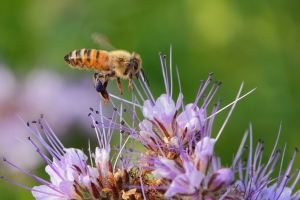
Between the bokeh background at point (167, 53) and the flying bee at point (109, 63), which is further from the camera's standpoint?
the bokeh background at point (167, 53)

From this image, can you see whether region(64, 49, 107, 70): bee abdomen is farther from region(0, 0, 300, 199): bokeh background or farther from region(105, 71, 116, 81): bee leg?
region(0, 0, 300, 199): bokeh background

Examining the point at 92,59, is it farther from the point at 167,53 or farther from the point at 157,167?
the point at 167,53

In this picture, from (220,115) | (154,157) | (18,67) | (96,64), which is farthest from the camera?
(18,67)

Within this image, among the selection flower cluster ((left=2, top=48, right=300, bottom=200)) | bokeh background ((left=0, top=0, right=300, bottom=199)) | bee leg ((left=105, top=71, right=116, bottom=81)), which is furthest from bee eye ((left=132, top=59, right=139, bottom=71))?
bokeh background ((left=0, top=0, right=300, bottom=199))

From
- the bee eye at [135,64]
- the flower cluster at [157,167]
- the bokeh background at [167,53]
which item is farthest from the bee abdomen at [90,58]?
the bokeh background at [167,53]

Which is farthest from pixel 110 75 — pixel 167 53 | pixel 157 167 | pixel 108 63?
pixel 167 53

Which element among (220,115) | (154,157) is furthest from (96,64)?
(220,115)

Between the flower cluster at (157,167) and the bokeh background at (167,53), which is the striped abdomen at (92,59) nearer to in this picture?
the flower cluster at (157,167)

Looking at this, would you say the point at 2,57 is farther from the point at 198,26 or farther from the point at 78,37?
the point at 198,26
